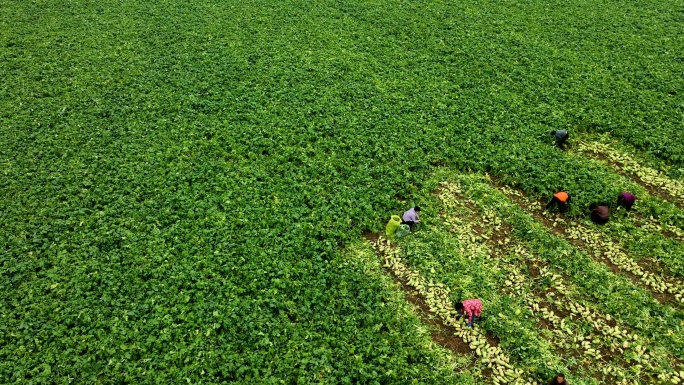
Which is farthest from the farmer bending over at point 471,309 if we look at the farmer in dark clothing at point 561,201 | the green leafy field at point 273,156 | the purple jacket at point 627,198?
the purple jacket at point 627,198

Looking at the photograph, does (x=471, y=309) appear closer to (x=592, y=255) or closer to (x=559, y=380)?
(x=559, y=380)

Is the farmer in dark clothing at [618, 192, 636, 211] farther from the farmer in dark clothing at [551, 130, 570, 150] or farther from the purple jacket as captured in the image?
the farmer in dark clothing at [551, 130, 570, 150]

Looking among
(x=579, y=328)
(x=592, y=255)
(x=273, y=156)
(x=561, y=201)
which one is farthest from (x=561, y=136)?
(x=273, y=156)

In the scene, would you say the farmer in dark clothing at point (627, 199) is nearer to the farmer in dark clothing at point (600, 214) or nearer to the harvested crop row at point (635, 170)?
the farmer in dark clothing at point (600, 214)

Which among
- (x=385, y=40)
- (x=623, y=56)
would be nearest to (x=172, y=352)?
(x=385, y=40)

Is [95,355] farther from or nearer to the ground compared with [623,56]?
nearer to the ground

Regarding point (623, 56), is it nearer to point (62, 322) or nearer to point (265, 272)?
point (265, 272)
